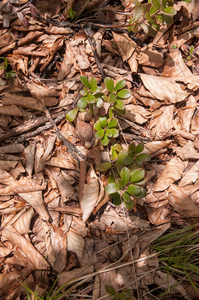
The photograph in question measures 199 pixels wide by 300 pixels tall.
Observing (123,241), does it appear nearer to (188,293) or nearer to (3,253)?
(188,293)

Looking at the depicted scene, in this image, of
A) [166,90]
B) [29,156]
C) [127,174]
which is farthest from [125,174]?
[166,90]

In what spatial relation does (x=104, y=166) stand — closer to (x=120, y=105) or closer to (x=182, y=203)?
(x=120, y=105)

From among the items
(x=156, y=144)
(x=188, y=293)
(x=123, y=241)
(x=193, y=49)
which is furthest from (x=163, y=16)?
(x=188, y=293)

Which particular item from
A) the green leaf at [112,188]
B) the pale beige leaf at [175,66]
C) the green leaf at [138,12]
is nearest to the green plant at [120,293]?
the green leaf at [112,188]

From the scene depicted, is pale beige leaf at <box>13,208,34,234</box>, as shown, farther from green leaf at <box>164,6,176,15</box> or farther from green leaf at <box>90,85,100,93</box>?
green leaf at <box>164,6,176,15</box>

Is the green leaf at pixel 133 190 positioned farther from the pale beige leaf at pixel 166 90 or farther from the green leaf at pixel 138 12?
the green leaf at pixel 138 12

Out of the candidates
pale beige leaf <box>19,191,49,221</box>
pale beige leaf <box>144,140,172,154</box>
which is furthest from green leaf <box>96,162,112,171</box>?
pale beige leaf <box>19,191,49,221</box>

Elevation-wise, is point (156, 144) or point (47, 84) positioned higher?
point (47, 84)
